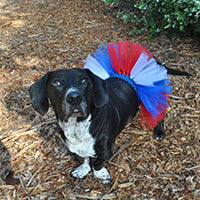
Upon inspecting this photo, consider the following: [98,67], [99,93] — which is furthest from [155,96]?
[99,93]

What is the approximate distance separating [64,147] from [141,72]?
1.43 metres

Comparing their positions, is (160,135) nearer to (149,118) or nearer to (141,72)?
(149,118)

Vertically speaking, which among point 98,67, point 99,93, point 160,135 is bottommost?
point 160,135

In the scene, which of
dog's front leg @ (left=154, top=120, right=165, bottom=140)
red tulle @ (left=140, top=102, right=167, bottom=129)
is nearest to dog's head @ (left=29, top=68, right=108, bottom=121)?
red tulle @ (left=140, top=102, right=167, bottom=129)

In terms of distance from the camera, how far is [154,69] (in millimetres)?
2705

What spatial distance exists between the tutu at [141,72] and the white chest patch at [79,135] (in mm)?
929

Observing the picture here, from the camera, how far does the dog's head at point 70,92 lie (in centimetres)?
182

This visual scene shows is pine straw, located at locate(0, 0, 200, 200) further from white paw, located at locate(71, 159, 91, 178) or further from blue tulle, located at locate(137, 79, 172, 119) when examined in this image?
blue tulle, located at locate(137, 79, 172, 119)

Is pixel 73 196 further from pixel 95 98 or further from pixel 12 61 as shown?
pixel 12 61

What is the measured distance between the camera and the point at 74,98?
1764 mm

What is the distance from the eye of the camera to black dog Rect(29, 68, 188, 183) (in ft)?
6.12

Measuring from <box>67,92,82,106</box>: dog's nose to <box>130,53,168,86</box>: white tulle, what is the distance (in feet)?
3.71

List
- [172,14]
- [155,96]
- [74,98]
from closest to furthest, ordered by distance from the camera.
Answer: [74,98] < [155,96] < [172,14]

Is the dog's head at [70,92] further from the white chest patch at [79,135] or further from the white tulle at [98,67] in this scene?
the white tulle at [98,67]
